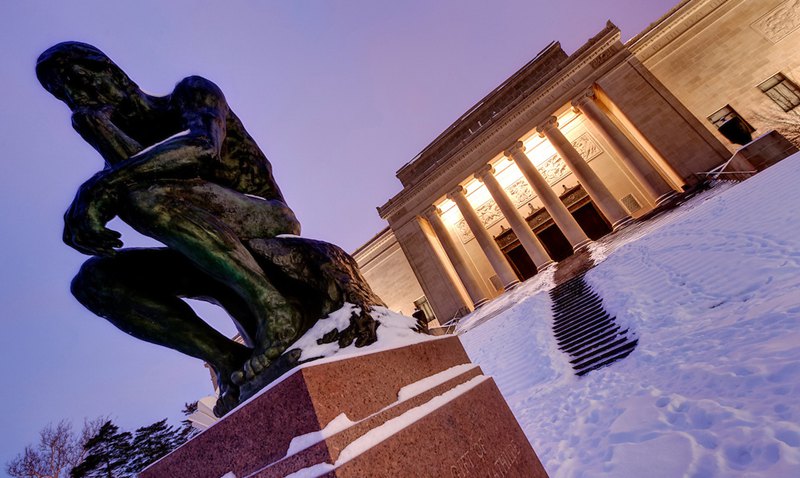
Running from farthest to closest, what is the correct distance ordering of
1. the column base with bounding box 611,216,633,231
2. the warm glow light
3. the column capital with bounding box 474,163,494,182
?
the warm glow light, the column capital with bounding box 474,163,494,182, the column base with bounding box 611,216,633,231

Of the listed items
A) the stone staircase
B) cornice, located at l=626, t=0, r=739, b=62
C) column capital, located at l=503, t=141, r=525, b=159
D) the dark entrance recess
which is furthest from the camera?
the dark entrance recess

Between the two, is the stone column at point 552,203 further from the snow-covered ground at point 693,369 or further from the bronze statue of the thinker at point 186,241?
the bronze statue of the thinker at point 186,241

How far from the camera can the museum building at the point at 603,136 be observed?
1609 cm

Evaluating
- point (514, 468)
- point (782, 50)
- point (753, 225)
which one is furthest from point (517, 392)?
point (782, 50)

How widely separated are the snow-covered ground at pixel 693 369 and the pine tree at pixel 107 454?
90.4ft

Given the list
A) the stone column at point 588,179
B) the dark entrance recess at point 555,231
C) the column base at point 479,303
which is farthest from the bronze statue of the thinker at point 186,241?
the dark entrance recess at point 555,231

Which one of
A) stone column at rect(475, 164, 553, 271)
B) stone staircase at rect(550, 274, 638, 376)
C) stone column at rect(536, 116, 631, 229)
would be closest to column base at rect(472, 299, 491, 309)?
stone column at rect(475, 164, 553, 271)

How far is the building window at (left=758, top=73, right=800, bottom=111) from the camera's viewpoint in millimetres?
16312

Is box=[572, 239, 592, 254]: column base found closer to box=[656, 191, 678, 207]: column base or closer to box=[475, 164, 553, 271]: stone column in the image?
box=[475, 164, 553, 271]: stone column

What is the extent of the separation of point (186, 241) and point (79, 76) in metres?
1.26

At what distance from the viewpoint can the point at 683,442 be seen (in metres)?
2.46

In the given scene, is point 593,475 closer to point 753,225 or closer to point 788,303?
point 788,303

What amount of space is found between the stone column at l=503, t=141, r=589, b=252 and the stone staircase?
8.28m

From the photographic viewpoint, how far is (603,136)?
17.6m
